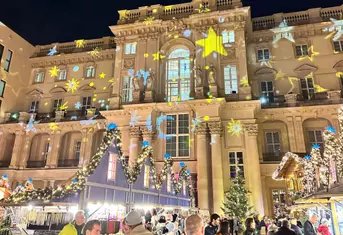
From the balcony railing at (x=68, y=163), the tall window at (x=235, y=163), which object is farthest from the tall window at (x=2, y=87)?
the tall window at (x=235, y=163)

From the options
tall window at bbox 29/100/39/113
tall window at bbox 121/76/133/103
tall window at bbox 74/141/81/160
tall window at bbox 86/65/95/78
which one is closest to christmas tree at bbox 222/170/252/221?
tall window at bbox 121/76/133/103

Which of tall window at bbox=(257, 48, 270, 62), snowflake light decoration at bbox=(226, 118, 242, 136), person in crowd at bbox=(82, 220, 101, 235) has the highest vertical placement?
tall window at bbox=(257, 48, 270, 62)

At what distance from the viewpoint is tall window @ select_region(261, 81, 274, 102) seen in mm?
26734

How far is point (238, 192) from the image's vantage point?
1944cm

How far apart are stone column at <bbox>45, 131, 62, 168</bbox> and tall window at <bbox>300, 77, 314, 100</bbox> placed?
24.4 meters

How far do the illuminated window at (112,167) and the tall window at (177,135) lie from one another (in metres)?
12.7

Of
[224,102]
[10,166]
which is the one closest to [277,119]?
[224,102]

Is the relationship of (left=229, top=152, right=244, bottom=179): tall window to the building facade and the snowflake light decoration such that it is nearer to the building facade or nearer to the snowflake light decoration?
the building facade

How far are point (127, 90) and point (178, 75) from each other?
16.0ft

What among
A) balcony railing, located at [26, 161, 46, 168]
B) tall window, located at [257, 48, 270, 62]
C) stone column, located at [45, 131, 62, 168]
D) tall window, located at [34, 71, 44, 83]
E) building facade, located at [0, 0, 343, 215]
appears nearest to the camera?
building facade, located at [0, 0, 343, 215]

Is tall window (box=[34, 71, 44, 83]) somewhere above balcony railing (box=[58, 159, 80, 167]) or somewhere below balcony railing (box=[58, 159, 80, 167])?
above

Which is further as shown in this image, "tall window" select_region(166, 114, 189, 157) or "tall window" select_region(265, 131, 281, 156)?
"tall window" select_region(265, 131, 281, 156)

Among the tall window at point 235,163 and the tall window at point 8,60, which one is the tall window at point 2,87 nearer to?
the tall window at point 8,60

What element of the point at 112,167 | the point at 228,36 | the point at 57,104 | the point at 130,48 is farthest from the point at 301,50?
the point at 57,104
